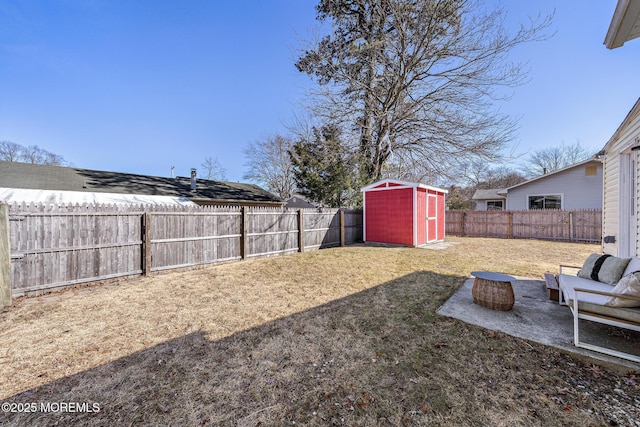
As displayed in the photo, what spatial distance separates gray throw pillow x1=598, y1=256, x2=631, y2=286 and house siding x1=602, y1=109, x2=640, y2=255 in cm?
107

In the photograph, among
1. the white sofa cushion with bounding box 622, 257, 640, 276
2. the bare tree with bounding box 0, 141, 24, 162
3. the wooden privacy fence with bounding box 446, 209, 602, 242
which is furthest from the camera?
the bare tree with bounding box 0, 141, 24, 162

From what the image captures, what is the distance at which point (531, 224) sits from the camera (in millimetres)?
12648

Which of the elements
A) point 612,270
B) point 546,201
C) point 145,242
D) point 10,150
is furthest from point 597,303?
point 10,150

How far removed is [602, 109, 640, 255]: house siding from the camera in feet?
13.2

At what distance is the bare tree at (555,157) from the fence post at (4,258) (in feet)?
126

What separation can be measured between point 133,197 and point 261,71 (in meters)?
8.44

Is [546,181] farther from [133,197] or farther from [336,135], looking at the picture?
[133,197]

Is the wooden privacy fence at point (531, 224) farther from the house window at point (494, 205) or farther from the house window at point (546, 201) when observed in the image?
the house window at point (494, 205)

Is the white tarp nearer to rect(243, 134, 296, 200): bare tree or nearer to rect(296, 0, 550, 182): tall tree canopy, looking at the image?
rect(296, 0, 550, 182): tall tree canopy

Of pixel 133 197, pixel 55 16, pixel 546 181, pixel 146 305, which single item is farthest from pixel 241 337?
pixel 546 181

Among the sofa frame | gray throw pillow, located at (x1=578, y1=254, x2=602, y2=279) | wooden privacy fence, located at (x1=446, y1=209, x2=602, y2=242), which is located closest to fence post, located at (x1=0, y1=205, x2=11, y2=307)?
the sofa frame

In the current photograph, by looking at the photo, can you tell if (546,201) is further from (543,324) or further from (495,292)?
(543,324)

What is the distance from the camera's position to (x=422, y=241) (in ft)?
34.3

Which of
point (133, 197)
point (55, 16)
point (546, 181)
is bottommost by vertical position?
point (133, 197)
